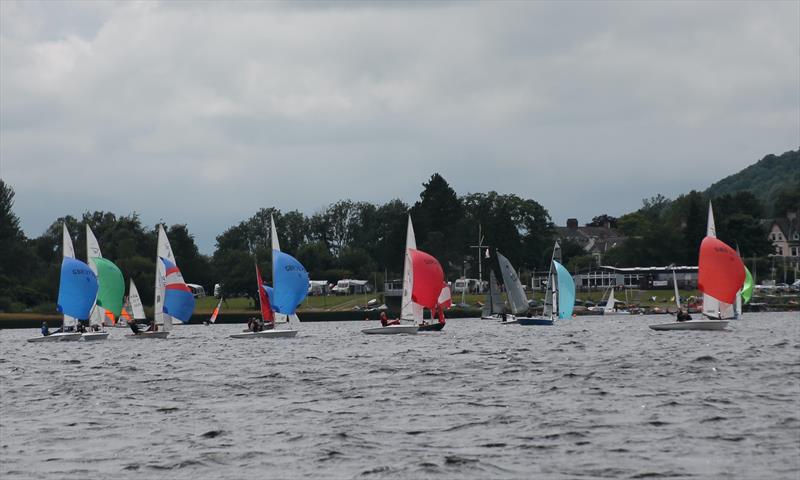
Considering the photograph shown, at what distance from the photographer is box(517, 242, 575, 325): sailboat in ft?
298

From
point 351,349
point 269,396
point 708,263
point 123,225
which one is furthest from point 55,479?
point 123,225

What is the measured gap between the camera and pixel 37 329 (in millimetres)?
114000

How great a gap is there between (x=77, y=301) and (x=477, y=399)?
1893 inches

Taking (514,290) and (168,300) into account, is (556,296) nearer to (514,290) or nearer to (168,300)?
(514,290)

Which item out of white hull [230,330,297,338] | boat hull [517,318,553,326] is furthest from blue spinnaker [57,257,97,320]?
boat hull [517,318,553,326]

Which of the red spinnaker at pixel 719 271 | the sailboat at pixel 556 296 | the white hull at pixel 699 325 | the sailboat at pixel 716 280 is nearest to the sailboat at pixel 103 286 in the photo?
the sailboat at pixel 556 296

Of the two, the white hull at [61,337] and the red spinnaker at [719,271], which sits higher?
the red spinnaker at [719,271]

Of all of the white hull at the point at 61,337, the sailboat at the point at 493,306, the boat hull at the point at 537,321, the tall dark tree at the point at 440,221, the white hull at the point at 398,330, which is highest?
the tall dark tree at the point at 440,221

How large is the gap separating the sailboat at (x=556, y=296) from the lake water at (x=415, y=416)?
1523 inches

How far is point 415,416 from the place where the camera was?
29500 millimetres

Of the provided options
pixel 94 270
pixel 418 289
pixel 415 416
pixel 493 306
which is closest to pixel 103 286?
pixel 94 270

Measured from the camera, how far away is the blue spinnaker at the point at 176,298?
7662cm

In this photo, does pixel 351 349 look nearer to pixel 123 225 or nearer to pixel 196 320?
pixel 196 320

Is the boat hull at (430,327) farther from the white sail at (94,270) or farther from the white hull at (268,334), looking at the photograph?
the white sail at (94,270)
